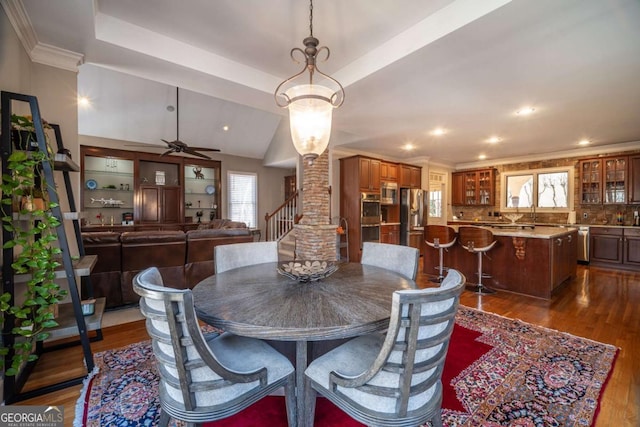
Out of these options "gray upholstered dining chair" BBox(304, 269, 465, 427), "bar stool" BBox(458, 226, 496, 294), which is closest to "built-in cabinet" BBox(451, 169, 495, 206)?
"bar stool" BBox(458, 226, 496, 294)

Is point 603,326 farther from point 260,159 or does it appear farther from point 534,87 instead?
point 260,159

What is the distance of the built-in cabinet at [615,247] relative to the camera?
5.36 metres

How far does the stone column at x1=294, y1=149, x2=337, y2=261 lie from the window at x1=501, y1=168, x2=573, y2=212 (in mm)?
5573

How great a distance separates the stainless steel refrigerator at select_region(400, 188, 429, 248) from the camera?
6.55 meters

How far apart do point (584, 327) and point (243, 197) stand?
7477 millimetres

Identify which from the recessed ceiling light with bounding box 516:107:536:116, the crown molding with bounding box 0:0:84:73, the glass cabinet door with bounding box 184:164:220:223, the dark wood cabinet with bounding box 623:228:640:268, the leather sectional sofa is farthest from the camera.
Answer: the glass cabinet door with bounding box 184:164:220:223

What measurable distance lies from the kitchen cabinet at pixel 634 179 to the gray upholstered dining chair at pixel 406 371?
7186 mm

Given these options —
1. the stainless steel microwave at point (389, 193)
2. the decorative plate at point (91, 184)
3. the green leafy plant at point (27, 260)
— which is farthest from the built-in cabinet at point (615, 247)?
the decorative plate at point (91, 184)

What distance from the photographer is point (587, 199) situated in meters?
6.19

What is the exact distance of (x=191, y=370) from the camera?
3.58 ft

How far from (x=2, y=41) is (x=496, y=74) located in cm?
396

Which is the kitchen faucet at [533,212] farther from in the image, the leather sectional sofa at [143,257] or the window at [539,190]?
the leather sectional sofa at [143,257]

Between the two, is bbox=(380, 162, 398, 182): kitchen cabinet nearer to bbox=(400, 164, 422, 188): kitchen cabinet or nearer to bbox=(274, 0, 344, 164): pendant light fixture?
bbox=(400, 164, 422, 188): kitchen cabinet

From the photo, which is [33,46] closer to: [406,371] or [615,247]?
[406,371]
